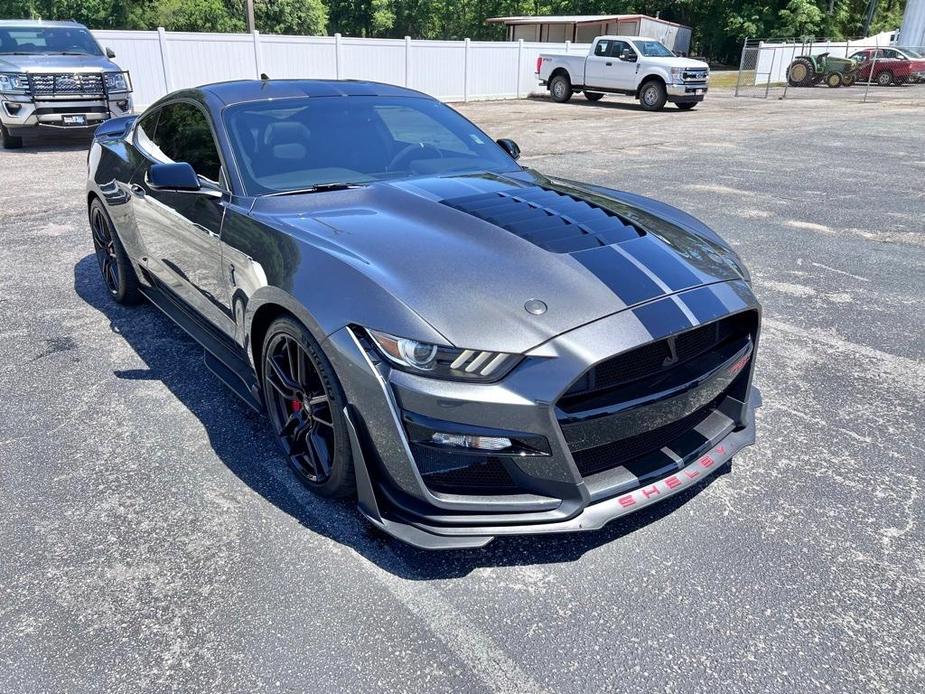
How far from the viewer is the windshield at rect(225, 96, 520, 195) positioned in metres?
3.40

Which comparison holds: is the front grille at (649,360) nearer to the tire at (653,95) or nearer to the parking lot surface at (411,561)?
the parking lot surface at (411,561)

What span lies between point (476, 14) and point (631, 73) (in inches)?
1766

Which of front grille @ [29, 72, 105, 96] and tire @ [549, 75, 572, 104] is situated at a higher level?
front grille @ [29, 72, 105, 96]

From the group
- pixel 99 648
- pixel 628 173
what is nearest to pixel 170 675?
pixel 99 648

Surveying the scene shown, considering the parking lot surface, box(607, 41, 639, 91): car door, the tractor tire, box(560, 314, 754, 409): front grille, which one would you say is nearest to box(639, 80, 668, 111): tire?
box(607, 41, 639, 91): car door

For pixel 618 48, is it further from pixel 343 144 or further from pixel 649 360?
pixel 649 360

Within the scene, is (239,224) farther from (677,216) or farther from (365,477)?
(677,216)

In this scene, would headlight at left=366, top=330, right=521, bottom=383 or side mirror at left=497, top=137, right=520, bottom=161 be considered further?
side mirror at left=497, top=137, right=520, bottom=161

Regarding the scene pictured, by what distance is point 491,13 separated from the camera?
59.5 metres

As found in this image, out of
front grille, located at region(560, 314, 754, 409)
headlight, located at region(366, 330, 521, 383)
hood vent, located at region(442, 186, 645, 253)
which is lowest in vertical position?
front grille, located at region(560, 314, 754, 409)

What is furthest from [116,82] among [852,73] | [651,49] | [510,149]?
[852,73]

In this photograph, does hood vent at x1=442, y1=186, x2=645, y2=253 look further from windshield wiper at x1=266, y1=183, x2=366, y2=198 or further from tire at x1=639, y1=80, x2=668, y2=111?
tire at x1=639, y1=80, x2=668, y2=111

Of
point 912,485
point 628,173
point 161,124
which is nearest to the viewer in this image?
point 912,485

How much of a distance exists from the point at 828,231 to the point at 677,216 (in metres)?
4.61
